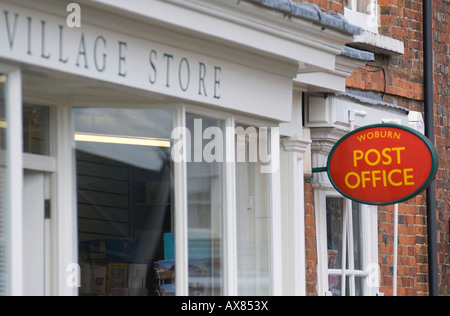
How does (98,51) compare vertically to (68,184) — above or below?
above

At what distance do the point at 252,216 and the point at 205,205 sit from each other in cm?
60

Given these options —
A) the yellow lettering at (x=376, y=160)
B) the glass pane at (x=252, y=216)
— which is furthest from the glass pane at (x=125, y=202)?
the yellow lettering at (x=376, y=160)

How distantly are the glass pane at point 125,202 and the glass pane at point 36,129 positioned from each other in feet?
0.69

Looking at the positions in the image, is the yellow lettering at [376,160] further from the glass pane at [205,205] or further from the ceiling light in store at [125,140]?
the ceiling light in store at [125,140]

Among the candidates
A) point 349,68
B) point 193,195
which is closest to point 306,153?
point 349,68

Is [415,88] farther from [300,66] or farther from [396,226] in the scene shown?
[300,66]

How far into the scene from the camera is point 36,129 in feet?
20.5

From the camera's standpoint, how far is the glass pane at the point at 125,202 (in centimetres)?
661

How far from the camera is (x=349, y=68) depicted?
817 centimetres

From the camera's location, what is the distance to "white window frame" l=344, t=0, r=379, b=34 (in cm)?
947

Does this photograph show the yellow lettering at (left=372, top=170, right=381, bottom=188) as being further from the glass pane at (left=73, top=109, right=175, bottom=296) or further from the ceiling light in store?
the ceiling light in store

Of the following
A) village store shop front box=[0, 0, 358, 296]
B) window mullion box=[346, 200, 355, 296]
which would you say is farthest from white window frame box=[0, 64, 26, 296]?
window mullion box=[346, 200, 355, 296]

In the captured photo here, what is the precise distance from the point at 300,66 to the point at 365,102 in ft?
6.03

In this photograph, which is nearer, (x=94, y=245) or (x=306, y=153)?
(x=94, y=245)
